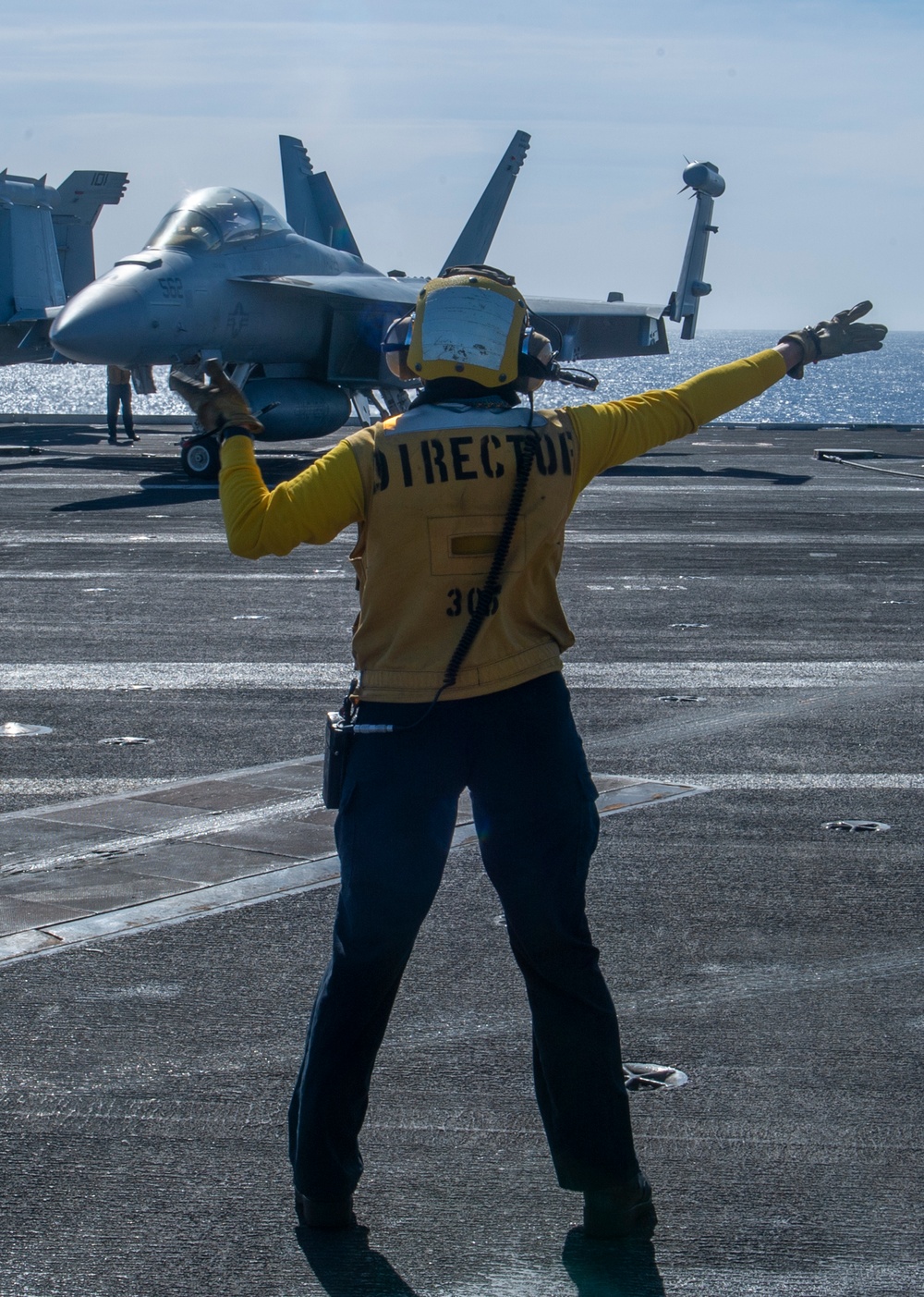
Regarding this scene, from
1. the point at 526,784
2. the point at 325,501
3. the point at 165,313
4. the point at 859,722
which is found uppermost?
the point at 165,313

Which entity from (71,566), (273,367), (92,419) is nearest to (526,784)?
(71,566)

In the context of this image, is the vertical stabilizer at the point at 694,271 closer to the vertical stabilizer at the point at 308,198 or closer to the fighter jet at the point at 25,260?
the vertical stabilizer at the point at 308,198

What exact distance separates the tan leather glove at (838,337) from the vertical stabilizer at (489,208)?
114ft

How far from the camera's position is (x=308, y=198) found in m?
37.0

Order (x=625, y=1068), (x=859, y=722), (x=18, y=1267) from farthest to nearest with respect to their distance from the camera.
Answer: (x=859, y=722) → (x=625, y=1068) → (x=18, y=1267)

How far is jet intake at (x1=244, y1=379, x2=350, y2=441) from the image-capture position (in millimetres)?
25984

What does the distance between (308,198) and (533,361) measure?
35234mm

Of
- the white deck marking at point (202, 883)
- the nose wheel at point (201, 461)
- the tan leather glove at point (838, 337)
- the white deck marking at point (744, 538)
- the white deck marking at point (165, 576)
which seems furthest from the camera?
the nose wheel at point (201, 461)

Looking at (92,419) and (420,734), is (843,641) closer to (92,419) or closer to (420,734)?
(420,734)

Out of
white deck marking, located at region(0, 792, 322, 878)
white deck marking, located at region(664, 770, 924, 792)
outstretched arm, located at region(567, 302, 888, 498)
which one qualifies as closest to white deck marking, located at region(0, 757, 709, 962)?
white deck marking, located at region(0, 792, 322, 878)

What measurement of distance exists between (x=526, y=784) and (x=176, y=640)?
846 cm

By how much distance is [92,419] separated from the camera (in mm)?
43219

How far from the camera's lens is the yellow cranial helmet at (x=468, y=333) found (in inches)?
135

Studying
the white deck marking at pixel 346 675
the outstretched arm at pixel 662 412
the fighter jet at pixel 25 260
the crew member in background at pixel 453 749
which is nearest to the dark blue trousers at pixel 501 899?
the crew member in background at pixel 453 749
